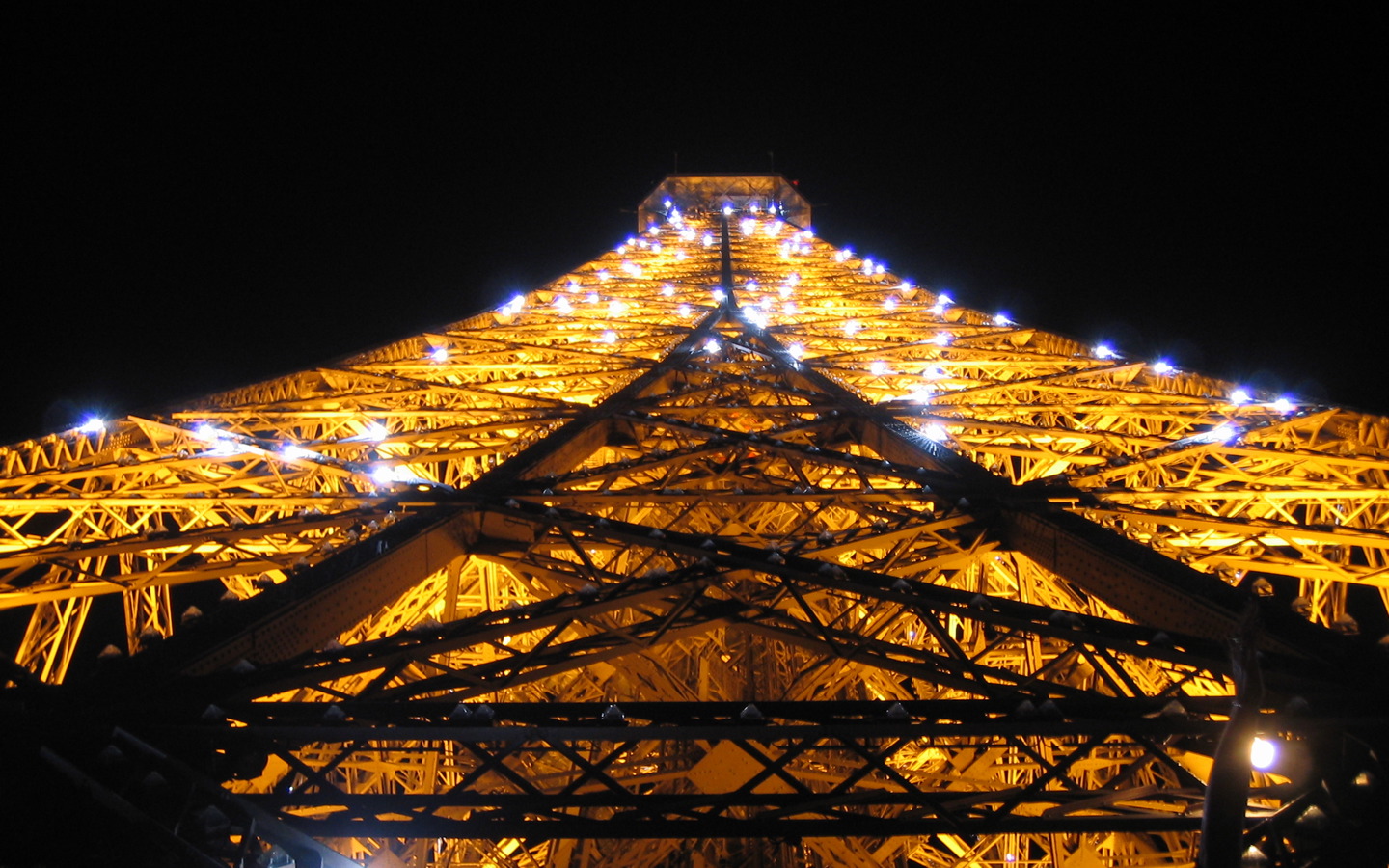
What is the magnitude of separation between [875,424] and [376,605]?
531 cm

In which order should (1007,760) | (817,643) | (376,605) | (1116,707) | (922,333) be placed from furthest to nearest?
(922,333)
(1007,760)
(376,605)
(817,643)
(1116,707)

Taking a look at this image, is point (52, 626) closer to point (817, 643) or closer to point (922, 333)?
point (817, 643)

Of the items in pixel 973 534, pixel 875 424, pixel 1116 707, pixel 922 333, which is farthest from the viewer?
pixel 922 333

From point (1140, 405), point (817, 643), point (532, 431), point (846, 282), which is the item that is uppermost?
point (846, 282)

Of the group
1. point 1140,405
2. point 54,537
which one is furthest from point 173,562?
point 1140,405

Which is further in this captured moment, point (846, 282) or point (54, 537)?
point (846, 282)

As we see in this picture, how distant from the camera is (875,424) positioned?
880 cm

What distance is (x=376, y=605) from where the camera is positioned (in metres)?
4.82

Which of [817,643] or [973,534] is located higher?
[973,534]

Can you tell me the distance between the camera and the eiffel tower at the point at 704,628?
3.14 metres

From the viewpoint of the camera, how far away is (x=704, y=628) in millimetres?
4559

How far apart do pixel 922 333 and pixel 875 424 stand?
8.01 m

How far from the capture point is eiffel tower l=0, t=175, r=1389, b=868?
3.14 metres

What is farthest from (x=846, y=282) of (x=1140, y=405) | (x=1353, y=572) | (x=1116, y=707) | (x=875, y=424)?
(x=1116, y=707)
